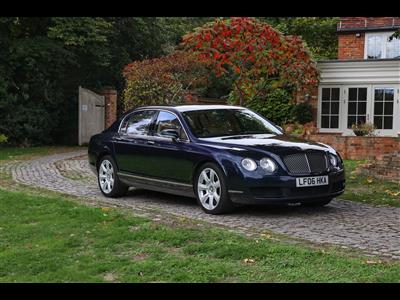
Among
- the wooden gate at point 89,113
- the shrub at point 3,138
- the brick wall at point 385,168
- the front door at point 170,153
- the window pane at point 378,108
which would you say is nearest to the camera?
the front door at point 170,153

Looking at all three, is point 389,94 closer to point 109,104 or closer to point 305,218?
point 109,104

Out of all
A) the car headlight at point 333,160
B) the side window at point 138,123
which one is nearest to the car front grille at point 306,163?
the car headlight at point 333,160

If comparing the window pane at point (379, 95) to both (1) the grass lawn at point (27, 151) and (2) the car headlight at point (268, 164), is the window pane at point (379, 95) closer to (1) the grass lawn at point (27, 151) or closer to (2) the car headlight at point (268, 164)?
(1) the grass lawn at point (27, 151)

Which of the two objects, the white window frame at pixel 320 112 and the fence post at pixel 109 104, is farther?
the fence post at pixel 109 104

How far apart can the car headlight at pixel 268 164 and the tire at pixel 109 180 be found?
301 centimetres

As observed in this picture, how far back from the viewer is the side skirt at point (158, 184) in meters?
8.77

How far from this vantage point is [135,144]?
9.68 meters

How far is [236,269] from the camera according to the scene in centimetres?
529

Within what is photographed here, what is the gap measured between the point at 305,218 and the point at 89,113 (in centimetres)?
1595

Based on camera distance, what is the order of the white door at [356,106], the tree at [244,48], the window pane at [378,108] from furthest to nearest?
the white door at [356,106] → the window pane at [378,108] → the tree at [244,48]

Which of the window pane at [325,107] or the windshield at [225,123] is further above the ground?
the window pane at [325,107]
